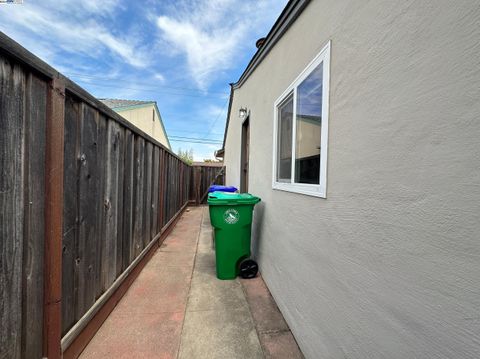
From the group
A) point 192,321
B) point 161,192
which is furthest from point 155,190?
point 192,321

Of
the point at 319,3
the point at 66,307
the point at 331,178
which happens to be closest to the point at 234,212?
the point at 331,178

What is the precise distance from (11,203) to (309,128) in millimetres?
2013

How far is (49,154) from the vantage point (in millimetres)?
1271

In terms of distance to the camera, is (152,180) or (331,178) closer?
(331,178)

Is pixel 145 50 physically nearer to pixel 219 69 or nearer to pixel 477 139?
pixel 219 69

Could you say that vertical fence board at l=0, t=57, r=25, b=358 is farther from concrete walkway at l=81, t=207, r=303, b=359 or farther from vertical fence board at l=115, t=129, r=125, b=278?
vertical fence board at l=115, t=129, r=125, b=278

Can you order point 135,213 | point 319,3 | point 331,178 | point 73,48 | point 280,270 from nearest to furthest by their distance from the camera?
point 331,178 < point 319,3 < point 280,270 < point 135,213 < point 73,48

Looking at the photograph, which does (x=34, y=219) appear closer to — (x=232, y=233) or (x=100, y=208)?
(x=100, y=208)

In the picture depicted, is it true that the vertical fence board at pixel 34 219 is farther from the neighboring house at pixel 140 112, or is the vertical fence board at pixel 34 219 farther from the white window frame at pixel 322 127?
the neighboring house at pixel 140 112

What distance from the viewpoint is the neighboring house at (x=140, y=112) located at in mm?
12835

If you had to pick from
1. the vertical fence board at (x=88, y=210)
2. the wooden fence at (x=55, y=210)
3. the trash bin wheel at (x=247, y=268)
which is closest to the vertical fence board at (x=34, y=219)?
the wooden fence at (x=55, y=210)

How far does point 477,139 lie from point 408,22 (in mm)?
583

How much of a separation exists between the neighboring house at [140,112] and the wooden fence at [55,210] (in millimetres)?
11339

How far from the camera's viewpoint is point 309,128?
1.98 meters
